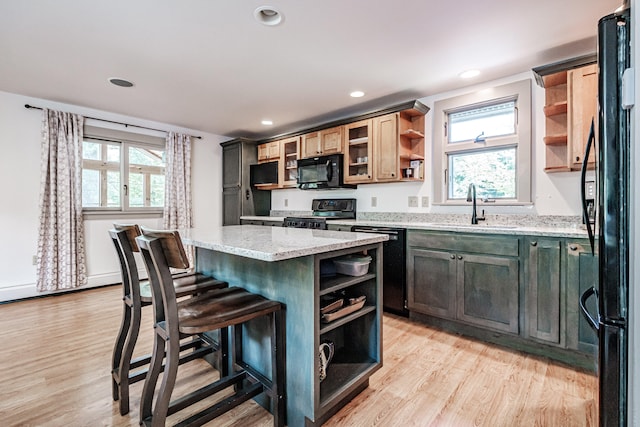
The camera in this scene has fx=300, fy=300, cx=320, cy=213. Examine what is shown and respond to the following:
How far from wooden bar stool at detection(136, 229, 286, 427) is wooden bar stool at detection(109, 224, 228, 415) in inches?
8.7

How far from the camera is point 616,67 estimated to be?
0.86 metres

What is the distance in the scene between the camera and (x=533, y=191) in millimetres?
2760

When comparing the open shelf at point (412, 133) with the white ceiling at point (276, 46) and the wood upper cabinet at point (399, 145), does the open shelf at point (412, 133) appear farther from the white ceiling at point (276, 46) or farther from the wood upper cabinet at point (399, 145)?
the white ceiling at point (276, 46)

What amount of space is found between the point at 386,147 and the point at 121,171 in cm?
369

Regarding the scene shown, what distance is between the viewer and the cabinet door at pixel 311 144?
420 cm

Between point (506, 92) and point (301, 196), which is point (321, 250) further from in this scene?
point (301, 196)

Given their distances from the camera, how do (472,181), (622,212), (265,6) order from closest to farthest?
1. (622,212)
2. (265,6)
3. (472,181)

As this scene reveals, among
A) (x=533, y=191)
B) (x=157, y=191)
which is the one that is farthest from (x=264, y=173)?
(x=533, y=191)

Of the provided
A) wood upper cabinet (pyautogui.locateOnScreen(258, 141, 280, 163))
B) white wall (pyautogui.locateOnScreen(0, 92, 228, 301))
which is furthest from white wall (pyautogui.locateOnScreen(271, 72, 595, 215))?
white wall (pyautogui.locateOnScreen(0, 92, 228, 301))

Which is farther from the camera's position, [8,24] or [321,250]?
[8,24]

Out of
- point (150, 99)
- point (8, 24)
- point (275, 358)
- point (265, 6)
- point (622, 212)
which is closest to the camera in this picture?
point (622, 212)

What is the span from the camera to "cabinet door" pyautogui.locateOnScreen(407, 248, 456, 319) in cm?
259

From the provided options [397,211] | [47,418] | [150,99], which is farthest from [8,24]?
[397,211]

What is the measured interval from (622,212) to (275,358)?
143 centimetres
